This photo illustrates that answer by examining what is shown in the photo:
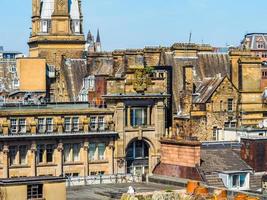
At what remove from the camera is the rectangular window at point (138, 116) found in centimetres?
8516

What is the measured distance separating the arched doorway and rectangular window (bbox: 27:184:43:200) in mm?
34699

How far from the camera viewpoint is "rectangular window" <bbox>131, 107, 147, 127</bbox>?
85.2 metres

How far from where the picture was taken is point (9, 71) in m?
156

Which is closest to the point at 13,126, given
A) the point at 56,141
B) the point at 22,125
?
the point at 22,125

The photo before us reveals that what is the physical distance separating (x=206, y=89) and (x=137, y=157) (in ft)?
47.3

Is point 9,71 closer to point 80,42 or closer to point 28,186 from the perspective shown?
point 80,42

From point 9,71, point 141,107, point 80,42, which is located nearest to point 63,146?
point 141,107

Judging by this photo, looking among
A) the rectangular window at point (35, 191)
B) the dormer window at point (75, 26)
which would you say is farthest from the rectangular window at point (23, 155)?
the dormer window at point (75, 26)

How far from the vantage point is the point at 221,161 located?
7231 centimetres

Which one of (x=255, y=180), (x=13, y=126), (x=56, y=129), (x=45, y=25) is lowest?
(x=255, y=180)

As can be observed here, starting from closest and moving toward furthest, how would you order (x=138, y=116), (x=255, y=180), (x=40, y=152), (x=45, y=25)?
(x=255, y=180), (x=40, y=152), (x=138, y=116), (x=45, y=25)

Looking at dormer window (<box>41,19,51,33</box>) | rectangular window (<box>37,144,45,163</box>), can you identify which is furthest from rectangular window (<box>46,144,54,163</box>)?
dormer window (<box>41,19,51,33</box>)

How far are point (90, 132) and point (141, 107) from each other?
6.28m

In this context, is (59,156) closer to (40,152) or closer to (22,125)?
(40,152)
